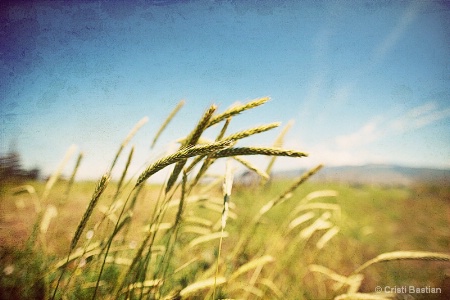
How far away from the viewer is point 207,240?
1205mm

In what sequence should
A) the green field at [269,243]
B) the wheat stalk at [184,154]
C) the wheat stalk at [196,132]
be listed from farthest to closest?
the green field at [269,243], the wheat stalk at [196,132], the wheat stalk at [184,154]

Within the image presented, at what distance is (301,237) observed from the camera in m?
1.36

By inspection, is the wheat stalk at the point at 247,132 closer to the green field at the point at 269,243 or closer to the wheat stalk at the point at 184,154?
the wheat stalk at the point at 184,154

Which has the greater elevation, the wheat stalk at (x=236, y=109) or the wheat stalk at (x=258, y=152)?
the wheat stalk at (x=236, y=109)

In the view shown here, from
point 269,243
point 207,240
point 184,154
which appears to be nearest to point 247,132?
point 184,154

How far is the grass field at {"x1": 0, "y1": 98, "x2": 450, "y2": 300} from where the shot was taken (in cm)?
81

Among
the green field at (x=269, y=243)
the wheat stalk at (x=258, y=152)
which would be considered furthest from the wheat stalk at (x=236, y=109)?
the green field at (x=269, y=243)

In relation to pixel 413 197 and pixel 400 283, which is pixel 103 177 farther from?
pixel 413 197

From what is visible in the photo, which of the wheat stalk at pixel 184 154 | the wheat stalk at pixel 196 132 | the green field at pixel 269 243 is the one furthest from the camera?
the green field at pixel 269 243

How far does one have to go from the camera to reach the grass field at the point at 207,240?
2.66 ft

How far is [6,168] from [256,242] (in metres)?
2.79

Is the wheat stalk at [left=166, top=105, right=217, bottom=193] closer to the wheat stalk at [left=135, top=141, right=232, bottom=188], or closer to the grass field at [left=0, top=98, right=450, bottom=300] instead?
the grass field at [left=0, top=98, right=450, bottom=300]

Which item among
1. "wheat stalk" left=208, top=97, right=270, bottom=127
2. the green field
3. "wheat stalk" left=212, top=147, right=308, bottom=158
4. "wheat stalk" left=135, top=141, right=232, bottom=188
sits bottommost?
the green field

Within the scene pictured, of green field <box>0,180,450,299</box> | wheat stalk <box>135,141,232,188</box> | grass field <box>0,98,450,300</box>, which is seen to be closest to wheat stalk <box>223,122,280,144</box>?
grass field <box>0,98,450,300</box>
